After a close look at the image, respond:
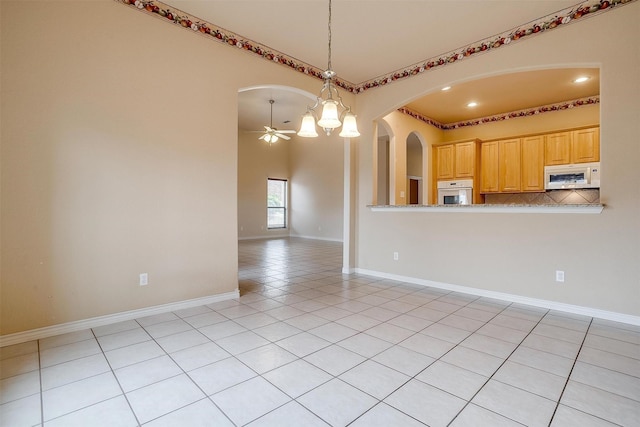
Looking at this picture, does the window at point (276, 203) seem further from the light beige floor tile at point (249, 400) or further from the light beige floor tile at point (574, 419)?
the light beige floor tile at point (574, 419)

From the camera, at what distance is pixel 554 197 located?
5773mm

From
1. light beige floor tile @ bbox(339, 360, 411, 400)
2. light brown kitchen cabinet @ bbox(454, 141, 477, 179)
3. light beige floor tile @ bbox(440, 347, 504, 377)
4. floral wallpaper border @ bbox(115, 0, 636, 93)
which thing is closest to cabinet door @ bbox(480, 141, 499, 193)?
light brown kitchen cabinet @ bbox(454, 141, 477, 179)

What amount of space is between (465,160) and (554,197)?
172 centimetres

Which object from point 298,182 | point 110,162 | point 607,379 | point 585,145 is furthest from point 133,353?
point 298,182

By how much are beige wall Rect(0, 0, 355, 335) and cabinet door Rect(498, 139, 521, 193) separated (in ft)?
17.1

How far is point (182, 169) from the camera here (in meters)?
3.17

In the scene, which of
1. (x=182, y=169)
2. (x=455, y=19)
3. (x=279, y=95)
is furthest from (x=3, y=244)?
(x=279, y=95)

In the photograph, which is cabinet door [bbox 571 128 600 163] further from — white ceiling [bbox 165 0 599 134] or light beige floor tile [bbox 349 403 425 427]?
light beige floor tile [bbox 349 403 425 427]

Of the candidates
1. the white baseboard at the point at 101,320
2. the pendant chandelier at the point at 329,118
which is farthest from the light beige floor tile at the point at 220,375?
the pendant chandelier at the point at 329,118

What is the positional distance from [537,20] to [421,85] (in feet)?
4.46

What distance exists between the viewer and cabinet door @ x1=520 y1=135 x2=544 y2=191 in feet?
18.6

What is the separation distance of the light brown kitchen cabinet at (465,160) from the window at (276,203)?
6.27 m

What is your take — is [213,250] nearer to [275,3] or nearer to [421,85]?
[275,3]

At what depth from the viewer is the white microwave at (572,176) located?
511cm
